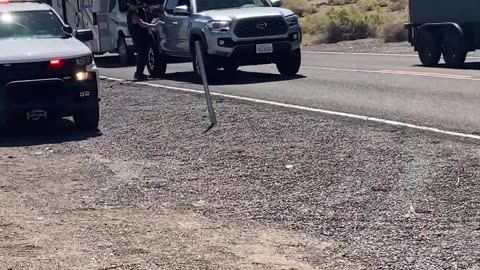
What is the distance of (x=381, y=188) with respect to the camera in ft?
29.4

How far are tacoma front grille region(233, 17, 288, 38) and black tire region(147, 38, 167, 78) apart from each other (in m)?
3.24

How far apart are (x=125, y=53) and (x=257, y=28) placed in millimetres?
8659

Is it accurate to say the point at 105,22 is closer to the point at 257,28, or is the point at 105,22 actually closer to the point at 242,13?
the point at 242,13

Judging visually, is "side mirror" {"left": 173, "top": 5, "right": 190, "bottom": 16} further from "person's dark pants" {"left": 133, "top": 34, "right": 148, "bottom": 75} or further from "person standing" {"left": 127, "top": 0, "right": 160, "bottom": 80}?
"person's dark pants" {"left": 133, "top": 34, "right": 148, "bottom": 75}

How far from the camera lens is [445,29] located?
2278 cm

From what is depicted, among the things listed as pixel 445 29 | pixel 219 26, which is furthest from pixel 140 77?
pixel 445 29

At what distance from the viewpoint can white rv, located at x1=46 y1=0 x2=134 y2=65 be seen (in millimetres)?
28109

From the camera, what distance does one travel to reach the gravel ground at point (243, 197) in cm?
706

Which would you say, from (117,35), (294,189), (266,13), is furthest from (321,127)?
(117,35)

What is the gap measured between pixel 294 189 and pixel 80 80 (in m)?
5.10

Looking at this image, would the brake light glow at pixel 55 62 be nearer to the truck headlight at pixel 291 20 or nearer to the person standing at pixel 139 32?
the truck headlight at pixel 291 20

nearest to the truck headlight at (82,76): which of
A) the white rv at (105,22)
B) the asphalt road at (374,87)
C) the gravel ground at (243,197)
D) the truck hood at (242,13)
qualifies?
the gravel ground at (243,197)

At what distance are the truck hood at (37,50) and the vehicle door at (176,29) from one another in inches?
297

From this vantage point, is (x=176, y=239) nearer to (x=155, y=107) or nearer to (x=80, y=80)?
(x=80, y=80)
